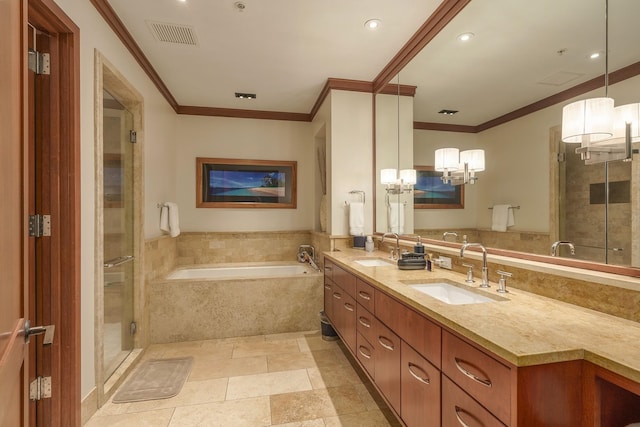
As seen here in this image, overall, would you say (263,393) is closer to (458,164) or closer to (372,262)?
(372,262)

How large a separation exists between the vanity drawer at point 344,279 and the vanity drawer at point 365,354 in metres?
0.32

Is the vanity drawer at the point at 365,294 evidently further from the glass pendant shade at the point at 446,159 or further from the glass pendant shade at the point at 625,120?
the glass pendant shade at the point at 625,120

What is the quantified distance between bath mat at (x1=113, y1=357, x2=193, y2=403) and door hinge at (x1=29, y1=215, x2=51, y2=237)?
1292mm

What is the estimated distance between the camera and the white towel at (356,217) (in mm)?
3246

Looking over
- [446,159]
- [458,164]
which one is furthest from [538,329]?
[446,159]

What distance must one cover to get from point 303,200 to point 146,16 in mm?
2786

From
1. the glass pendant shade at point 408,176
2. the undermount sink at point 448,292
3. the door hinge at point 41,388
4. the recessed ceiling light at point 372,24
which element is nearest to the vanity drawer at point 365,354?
the undermount sink at point 448,292

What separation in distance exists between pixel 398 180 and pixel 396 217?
0.38 metres

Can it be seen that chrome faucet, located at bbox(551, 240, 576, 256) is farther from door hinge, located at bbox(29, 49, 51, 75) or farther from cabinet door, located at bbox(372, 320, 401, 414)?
door hinge, located at bbox(29, 49, 51, 75)

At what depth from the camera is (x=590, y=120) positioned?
1248 mm

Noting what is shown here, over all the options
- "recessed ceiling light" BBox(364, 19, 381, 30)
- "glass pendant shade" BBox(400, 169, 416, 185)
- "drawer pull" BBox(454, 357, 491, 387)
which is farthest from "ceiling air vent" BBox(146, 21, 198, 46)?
"drawer pull" BBox(454, 357, 491, 387)

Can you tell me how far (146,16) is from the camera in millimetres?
2223
